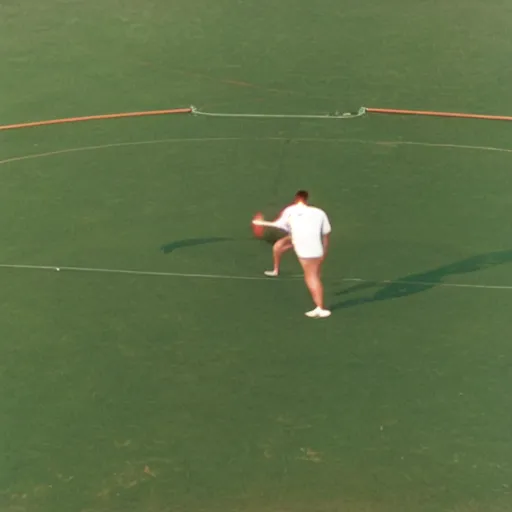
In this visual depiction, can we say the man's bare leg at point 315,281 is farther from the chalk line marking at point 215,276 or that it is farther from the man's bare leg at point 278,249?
the chalk line marking at point 215,276

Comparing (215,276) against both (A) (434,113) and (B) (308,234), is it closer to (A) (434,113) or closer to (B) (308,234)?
(B) (308,234)

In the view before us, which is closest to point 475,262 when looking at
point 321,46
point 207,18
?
point 321,46

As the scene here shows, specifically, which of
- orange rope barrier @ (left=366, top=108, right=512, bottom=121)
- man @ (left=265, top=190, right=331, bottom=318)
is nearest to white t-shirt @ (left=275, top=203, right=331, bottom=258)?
man @ (left=265, top=190, right=331, bottom=318)

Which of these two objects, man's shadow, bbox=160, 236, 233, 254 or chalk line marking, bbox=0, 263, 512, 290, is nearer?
chalk line marking, bbox=0, 263, 512, 290

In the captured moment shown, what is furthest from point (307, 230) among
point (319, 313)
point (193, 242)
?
point (193, 242)

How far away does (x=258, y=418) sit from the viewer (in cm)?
1002

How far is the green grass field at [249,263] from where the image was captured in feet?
31.4

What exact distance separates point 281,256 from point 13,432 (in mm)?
4395

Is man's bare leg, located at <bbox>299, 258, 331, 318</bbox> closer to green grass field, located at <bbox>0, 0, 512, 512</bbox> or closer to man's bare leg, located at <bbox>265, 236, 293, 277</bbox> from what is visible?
green grass field, located at <bbox>0, 0, 512, 512</bbox>

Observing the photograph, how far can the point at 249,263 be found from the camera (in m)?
12.3

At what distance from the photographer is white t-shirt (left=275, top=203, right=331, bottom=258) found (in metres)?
10.7

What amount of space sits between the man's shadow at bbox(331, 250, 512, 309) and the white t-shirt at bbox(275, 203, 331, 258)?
1.13m

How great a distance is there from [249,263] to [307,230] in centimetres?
178

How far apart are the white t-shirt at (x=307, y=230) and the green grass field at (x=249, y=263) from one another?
106 centimetres
